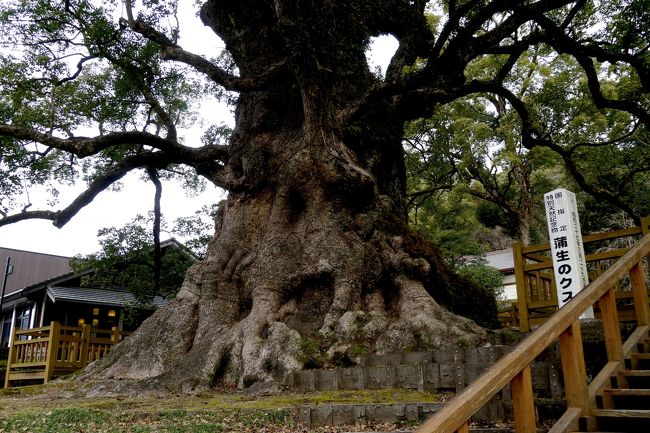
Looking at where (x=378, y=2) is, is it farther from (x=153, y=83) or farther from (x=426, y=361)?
(x=426, y=361)

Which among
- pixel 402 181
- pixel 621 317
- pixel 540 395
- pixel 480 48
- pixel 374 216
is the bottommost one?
pixel 540 395

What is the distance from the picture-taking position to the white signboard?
7.08 metres

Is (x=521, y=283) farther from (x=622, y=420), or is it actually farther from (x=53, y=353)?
(x=53, y=353)

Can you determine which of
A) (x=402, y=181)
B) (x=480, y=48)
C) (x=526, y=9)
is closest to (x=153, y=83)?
(x=402, y=181)

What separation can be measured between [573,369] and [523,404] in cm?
82

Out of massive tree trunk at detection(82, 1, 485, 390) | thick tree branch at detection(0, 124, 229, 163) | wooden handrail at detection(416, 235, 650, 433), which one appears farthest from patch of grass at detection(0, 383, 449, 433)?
thick tree branch at detection(0, 124, 229, 163)

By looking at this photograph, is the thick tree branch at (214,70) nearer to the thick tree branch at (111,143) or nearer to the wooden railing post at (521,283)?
the thick tree branch at (111,143)

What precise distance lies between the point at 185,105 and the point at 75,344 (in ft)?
25.8

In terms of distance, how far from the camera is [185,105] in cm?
1628

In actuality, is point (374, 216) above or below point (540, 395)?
above

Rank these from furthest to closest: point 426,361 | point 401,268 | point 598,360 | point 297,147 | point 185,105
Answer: point 185,105
point 297,147
point 401,268
point 426,361
point 598,360

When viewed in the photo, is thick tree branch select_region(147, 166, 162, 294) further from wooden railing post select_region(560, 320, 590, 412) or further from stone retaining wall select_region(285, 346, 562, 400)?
wooden railing post select_region(560, 320, 590, 412)

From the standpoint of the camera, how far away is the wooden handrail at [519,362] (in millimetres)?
2033

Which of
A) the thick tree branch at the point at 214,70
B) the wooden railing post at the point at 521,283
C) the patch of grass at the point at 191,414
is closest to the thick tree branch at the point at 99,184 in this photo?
the thick tree branch at the point at 214,70
